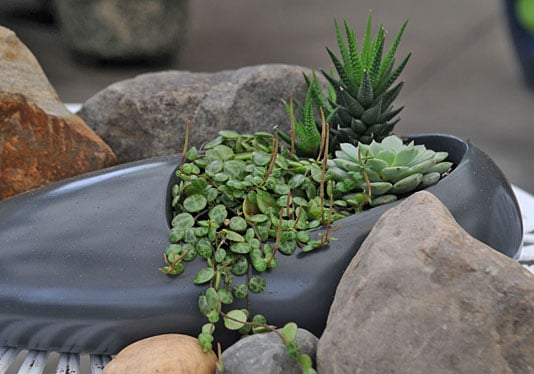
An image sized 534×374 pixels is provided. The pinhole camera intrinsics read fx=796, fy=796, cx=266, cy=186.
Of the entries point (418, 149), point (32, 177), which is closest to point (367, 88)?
point (418, 149)

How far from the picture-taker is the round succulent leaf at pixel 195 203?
118 centimetres

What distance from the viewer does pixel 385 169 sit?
1200 millimetres

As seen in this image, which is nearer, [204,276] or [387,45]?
[204,276]

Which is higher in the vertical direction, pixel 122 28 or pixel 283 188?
pixel 283 188

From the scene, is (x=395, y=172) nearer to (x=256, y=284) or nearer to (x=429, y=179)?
(x=429, y=179)

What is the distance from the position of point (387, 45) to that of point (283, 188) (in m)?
3.42

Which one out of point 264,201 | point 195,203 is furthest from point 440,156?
point 195,203

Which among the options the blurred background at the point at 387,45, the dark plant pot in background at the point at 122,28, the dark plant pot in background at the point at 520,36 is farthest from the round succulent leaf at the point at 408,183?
the dark plant pot in background at the point at 122,28

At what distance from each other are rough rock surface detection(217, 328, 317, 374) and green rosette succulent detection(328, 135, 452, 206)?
0.97 feet

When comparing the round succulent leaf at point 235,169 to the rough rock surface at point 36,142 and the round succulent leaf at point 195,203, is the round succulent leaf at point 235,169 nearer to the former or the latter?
the round succulent leaf at point 195,203

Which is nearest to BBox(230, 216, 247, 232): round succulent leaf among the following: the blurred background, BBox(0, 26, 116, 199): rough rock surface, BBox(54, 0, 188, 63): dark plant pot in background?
BBox(0, 26, 116, 199): rough rock surface

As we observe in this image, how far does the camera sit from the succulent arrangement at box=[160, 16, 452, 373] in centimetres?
111

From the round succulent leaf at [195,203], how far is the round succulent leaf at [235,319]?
0.18 metres

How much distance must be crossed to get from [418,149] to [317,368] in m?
0.41
